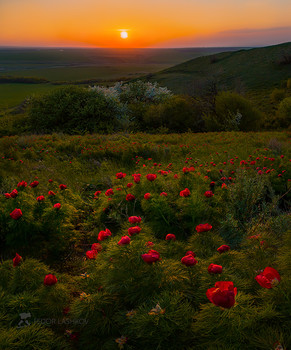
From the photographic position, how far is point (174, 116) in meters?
20.4

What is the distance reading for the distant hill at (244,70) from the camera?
52250 mm

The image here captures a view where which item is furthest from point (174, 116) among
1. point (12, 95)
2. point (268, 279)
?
point (12, 95)

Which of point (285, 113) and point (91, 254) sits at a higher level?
point (91, 254)

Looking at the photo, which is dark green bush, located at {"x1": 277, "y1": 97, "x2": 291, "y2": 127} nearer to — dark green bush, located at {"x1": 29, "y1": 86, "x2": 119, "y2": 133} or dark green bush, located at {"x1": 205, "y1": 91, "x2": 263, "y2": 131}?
dark green bush, located at {"x1": 205, "y1": 91, "x2": 263, "y2": 131}

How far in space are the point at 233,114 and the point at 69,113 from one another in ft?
41.3

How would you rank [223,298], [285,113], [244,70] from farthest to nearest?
[244,70]
[285,113]
[223,298]

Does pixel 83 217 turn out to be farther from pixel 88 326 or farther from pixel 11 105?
pixel 11 105

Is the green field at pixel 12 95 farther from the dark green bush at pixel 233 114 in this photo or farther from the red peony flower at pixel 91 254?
the red peony flower at pixel 91 254

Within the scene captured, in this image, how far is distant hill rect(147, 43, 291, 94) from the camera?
52250 millimetres

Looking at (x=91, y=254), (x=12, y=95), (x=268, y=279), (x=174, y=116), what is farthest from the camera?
(x=12, y=95)

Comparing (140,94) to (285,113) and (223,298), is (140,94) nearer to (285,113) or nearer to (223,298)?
(285,113)

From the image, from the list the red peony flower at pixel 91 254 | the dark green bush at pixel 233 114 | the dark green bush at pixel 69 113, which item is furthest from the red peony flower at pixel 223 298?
the dark green bush at pixel 233 114

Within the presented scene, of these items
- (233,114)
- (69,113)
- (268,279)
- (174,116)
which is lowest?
(268,279)

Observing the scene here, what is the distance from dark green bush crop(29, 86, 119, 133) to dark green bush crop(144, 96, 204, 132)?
3010 mm
